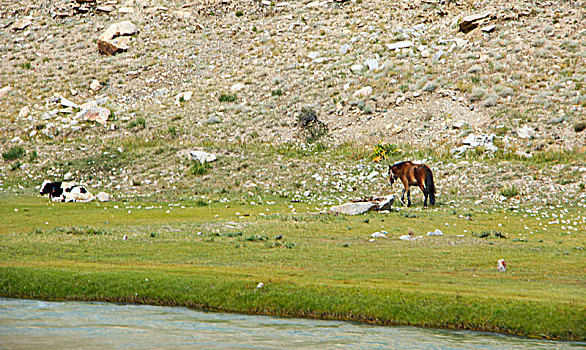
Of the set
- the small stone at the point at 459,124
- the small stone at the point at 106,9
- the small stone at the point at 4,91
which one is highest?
the small stone at the point at 106,9

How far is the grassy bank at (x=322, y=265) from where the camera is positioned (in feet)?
41.8

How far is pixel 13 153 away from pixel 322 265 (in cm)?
3866

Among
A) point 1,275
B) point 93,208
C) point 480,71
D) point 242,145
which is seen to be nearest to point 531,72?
point 480,71

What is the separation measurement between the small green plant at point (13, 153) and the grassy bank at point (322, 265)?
20.8 meters

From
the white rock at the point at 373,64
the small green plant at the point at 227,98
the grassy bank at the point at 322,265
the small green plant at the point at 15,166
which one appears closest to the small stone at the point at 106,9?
the small green plant at the point at 227,98

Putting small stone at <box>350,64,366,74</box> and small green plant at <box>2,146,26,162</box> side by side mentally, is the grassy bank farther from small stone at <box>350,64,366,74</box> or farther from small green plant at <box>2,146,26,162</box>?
small stone at <box>350,64,366,74</box>

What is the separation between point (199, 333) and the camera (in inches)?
483

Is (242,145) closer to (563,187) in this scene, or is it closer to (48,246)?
(563,187)

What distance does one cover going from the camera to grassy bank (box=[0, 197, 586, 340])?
1275 centimetres

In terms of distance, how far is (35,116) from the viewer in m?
58.9

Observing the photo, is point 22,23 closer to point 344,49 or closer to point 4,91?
point 4,91

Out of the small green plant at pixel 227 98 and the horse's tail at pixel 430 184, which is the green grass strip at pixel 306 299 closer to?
the horse's tail at pixel 430 184

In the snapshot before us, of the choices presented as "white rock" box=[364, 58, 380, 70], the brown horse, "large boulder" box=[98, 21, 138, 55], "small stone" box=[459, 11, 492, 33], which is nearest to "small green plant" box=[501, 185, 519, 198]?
the brown horse

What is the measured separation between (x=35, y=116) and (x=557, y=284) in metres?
54.7
